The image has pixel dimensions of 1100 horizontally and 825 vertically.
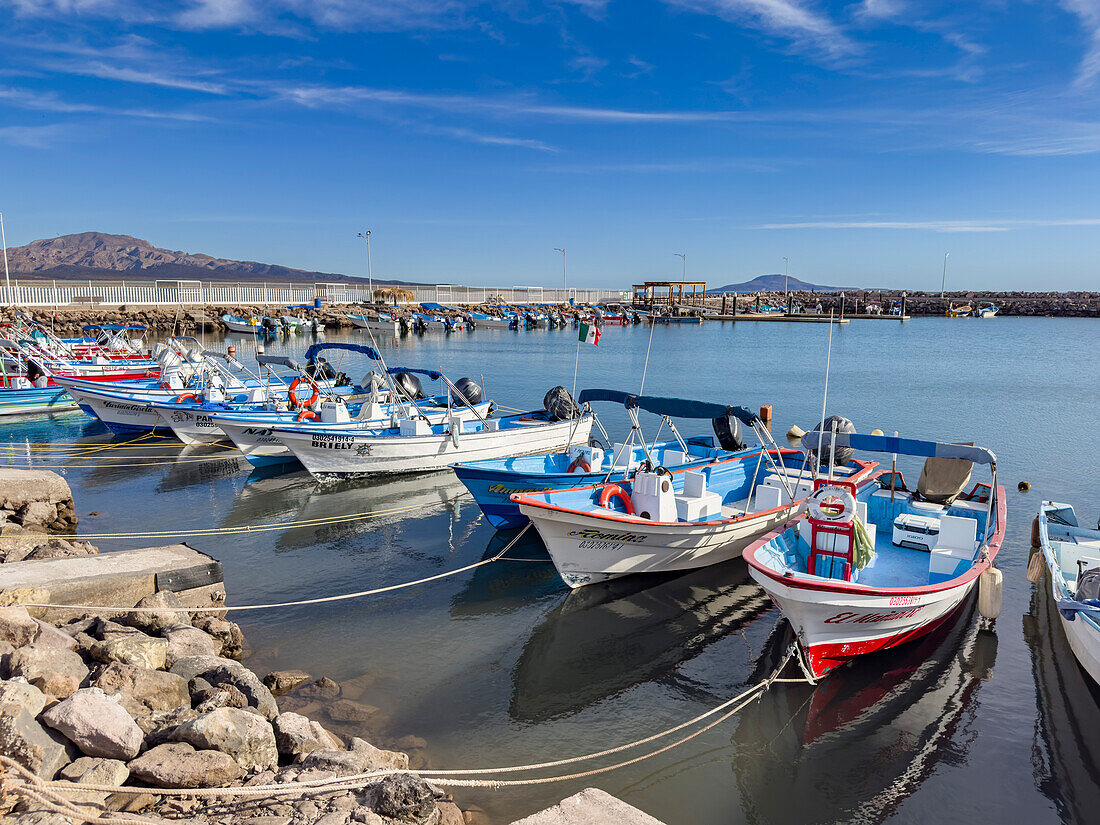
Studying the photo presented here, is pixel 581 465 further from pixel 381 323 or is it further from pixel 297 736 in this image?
pixel 381 323

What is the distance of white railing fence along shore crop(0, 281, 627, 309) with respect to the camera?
63469mm

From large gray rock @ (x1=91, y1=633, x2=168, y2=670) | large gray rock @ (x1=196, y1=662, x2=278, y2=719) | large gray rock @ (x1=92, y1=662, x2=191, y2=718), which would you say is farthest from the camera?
large gray rock @ (x1=196, y1=662, x2=278, y2=719)

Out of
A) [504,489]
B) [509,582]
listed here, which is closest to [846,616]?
[509,582]

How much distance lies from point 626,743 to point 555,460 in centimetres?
855

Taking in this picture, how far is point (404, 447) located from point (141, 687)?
41.3 ft

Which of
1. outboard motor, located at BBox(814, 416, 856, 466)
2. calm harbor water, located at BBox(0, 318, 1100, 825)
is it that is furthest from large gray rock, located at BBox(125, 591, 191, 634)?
outboard motor, located at BBox(814, 416, 856, 466)

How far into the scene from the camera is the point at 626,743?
8344 millimetres

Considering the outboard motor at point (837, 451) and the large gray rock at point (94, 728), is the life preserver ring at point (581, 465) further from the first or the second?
the large gray rock at point (94, 728)

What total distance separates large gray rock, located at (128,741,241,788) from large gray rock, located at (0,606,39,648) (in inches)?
86.1

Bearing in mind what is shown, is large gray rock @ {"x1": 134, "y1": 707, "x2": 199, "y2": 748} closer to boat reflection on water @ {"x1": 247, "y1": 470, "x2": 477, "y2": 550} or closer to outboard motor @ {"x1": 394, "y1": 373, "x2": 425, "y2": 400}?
boat reflection on water @ {"x1": 247, "y1": 470, "x2": 477, "y2": 550}

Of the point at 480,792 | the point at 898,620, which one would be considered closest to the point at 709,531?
the point at 898,620

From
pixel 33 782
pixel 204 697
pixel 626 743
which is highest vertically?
pixel 33 782

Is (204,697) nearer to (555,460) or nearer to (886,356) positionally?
(555,460)

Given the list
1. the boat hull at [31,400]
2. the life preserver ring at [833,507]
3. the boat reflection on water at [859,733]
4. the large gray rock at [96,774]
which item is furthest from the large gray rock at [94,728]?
the boat hull at [31,400]
